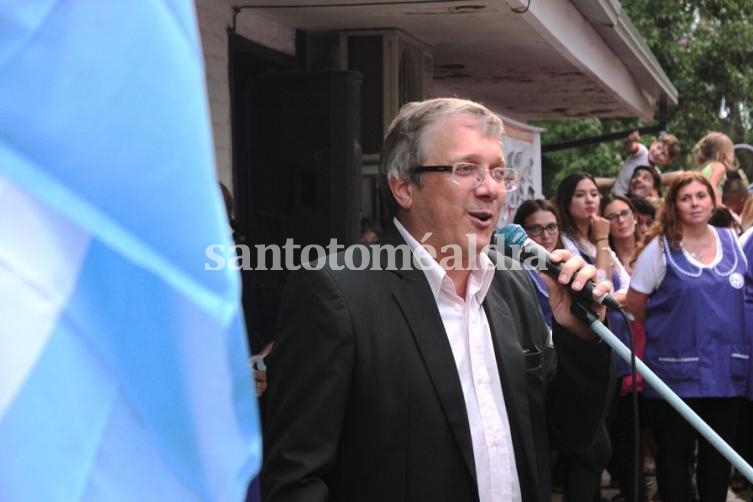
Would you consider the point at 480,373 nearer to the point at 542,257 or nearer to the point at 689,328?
the point at 542,257

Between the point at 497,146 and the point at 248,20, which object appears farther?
the point at 248,20

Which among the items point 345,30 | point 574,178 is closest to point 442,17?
point 345,30

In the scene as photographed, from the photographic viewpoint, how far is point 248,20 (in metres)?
6.85

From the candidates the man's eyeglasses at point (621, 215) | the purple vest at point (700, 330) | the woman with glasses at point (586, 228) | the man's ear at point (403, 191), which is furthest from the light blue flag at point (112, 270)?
the man's eyeglasses at point (621, 215)

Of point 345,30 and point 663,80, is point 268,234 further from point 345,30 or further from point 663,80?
point 663,80

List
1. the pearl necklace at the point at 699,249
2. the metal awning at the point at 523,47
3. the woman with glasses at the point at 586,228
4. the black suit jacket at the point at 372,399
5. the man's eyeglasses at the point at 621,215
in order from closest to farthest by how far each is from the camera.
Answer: the black suit jacket at the point at 372,399
the pearl necklace at the point at 699,249
the metal awning at the point at 523,47
the woman with glasses at the point at 586,228
the man's eyeglasses at the point at 621,215

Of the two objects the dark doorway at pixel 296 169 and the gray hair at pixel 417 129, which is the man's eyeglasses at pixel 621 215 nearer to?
the dark doorway at pixel 296 169

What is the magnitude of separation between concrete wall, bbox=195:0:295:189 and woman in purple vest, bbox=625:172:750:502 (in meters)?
2.35

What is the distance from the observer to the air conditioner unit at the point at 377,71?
712 cm

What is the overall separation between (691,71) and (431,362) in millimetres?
19026

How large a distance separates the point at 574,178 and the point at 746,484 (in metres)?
2.63

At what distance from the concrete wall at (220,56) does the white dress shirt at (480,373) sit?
143 inches

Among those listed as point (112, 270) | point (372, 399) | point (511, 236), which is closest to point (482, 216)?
point (511, 236)

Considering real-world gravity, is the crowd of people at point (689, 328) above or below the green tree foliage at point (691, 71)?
below
